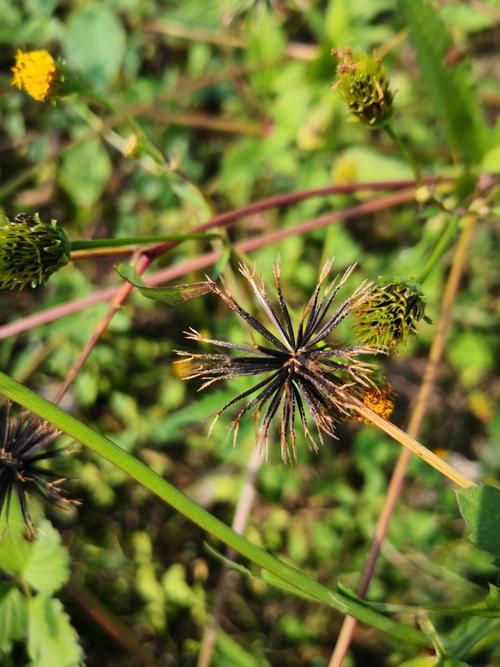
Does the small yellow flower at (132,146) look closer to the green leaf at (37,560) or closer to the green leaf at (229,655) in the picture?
the green leaf at (37,560)

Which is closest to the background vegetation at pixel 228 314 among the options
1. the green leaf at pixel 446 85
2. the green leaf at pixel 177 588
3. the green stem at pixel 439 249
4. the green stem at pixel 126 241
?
the green leaf at pixel 177 588

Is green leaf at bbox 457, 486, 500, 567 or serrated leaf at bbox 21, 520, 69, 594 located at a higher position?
green leaf at bbox 457, 486, 500, 567

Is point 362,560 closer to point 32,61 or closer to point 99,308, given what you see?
point 99,308

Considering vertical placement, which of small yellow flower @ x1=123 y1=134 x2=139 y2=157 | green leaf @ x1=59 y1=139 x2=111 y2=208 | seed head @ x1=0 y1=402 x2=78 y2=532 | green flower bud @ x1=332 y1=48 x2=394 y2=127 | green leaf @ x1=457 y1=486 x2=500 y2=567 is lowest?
seed head @ x1=0 y1=402 x2=78 y2=532

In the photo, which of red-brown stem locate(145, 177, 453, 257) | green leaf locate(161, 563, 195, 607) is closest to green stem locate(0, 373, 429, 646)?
red-brown stem locate(145, 177, 453, 257)

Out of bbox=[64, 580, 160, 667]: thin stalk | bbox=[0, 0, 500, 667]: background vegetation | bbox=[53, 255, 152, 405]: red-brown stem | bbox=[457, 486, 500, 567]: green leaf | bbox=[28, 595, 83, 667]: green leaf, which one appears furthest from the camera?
bbox=[0, 0, 500, 667]: background vegetation

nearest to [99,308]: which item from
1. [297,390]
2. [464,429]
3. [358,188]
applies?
[358,188]

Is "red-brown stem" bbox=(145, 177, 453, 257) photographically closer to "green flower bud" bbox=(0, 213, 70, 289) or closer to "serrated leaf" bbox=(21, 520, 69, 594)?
"green flower bud" bbox=(0, 213, 70, 289)
